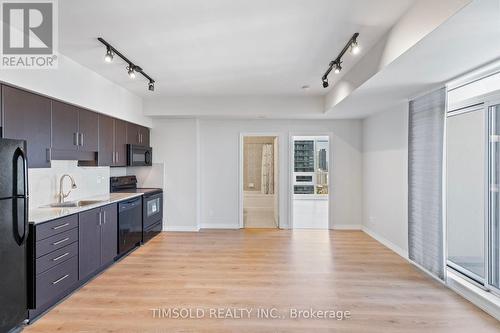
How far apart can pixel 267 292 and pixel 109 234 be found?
7.37ft

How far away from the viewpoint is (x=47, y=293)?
9.03 ft

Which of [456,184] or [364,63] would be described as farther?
[456,184]

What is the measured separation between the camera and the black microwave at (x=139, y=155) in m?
5.13

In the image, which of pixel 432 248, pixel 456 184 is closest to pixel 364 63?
pixel 456 184

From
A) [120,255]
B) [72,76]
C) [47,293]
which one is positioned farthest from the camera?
[120,255]

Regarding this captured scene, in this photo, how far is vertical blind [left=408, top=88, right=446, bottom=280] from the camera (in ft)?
11.3

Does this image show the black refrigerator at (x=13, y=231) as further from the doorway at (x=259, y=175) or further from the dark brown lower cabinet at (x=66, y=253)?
the doorway at (x=259, y=175)

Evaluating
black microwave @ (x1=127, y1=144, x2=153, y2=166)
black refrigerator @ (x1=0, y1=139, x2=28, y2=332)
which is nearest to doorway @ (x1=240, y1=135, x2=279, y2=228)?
black microwave @ (x1=127, y1=144, x2=153, y2=166)

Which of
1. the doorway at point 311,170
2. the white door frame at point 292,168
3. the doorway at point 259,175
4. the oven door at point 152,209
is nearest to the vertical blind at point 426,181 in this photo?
the white door frame at point 292,168

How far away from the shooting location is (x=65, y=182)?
4027 millimetres

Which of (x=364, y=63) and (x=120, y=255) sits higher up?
(x=364, y=63)

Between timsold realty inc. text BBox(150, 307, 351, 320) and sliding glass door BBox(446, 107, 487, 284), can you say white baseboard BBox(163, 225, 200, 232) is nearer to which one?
timsold realty inc. text BBox(150, 307, 351, 320)

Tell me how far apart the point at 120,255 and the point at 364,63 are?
421 cm

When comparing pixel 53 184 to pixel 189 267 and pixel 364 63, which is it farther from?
pixel 364 63
